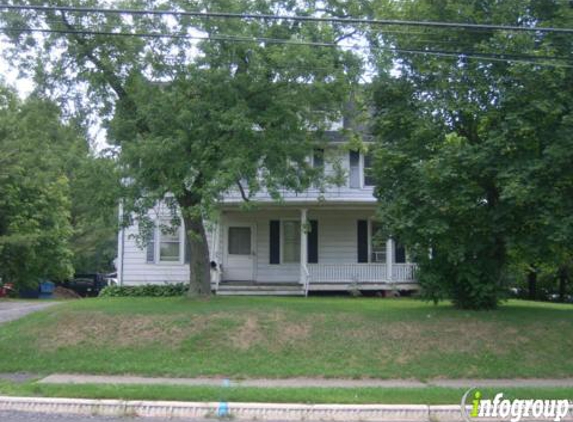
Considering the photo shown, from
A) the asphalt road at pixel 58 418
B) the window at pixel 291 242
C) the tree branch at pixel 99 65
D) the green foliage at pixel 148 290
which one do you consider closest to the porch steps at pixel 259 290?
the green foliage at pixel 148 290

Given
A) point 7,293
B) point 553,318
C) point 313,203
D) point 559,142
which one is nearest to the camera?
point 559,142

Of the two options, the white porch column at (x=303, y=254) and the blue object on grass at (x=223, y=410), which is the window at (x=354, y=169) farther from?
the blue object on grass at (x=223, y=410)

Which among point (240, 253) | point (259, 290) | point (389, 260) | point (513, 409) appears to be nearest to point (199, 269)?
point (259, 290)

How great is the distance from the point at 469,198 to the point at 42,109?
37.2 feet

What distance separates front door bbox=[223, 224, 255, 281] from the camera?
939 inches

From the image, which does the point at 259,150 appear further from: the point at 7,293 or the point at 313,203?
the point at 7,293

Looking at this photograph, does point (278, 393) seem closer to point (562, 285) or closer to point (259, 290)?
point (259, 290)

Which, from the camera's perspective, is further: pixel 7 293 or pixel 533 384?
pixel 7 293

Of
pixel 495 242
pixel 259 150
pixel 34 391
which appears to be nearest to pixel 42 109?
pixel 259 150

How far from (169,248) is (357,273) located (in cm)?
754

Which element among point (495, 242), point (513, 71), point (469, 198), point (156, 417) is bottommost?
point (156, 417)

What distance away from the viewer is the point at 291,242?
24203 mm

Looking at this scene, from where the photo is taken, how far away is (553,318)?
1388 centimetres

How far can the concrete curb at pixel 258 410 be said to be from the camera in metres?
8.41
